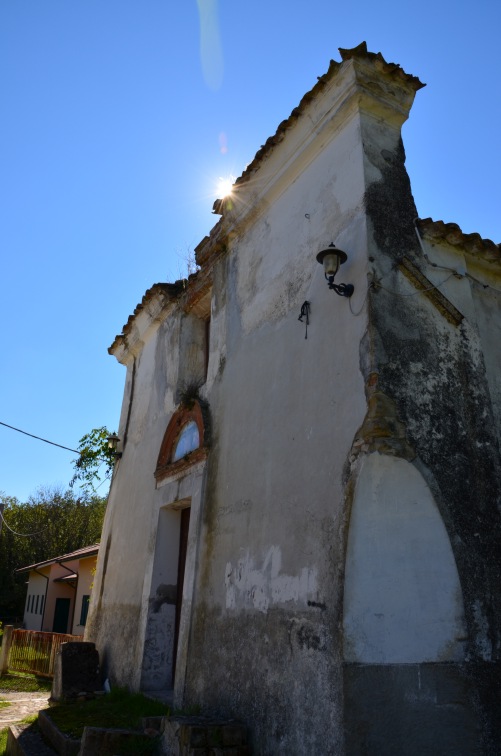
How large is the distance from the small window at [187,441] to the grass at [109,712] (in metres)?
3.08

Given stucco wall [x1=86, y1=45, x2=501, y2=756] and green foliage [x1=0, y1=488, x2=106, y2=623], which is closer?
stucco wall [x1=86, y1=45, x2=501, y2=756]

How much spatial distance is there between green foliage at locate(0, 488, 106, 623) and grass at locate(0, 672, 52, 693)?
20.2 metres

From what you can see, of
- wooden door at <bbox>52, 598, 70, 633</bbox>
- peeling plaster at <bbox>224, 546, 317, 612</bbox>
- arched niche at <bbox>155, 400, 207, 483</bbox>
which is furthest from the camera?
wooden door at <bbox>52, 598, 70, 633</bbox>

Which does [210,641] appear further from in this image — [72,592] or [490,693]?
[72,592]

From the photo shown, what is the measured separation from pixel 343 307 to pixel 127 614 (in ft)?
19.8

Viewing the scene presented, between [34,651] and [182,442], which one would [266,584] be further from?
[34,651]

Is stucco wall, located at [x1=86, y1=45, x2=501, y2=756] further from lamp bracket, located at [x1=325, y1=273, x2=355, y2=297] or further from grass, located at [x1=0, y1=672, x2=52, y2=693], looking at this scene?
grass, located at [x1=0, y1=672, x2=52, y2=693]

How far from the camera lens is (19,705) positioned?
9156 mm

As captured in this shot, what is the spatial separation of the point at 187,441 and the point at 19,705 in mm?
5384

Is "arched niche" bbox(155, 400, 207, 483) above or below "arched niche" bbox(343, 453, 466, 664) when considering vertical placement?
above

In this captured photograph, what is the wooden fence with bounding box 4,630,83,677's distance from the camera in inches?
455

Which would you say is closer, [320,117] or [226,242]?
[320,117]

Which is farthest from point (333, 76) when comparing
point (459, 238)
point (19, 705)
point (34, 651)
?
point (34, 651)

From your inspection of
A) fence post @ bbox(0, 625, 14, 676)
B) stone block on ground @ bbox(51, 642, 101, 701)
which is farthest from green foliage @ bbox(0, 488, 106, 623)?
stone block on ground @ bbox(51, 642, 101, 701)
